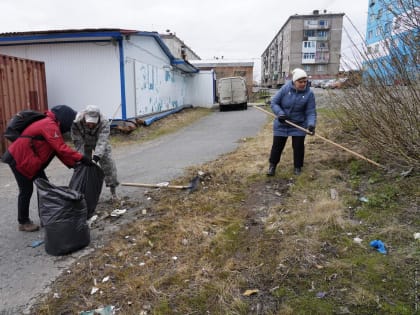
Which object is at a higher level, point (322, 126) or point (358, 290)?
point (322, 126)

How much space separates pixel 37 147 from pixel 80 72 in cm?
821

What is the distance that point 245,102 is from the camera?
21328mm

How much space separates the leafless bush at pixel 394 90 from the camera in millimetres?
3770

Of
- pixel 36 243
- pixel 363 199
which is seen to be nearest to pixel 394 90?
pixel 363 199

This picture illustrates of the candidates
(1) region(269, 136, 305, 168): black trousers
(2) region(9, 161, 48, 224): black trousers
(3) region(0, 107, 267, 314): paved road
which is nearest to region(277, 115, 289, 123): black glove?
(1) region(269, 136, 305, 168): black trousers

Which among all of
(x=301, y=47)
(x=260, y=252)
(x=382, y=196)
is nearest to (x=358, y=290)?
(x=260, y=252)

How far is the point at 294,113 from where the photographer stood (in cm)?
529

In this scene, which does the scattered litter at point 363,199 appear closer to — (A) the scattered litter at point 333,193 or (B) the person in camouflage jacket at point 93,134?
(A) the scattered litter at point 333,193

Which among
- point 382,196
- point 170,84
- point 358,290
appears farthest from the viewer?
point 170,84


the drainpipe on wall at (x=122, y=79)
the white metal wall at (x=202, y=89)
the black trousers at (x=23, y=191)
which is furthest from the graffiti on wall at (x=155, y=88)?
the black trousers at (x=23, y=191)

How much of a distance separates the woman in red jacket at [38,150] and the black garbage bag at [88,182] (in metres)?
0.09

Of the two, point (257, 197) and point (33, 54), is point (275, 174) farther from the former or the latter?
point (33, 54)

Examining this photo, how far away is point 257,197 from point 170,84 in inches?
548

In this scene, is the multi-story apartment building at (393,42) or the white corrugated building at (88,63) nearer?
the multi-story apartment building at (393,42)
